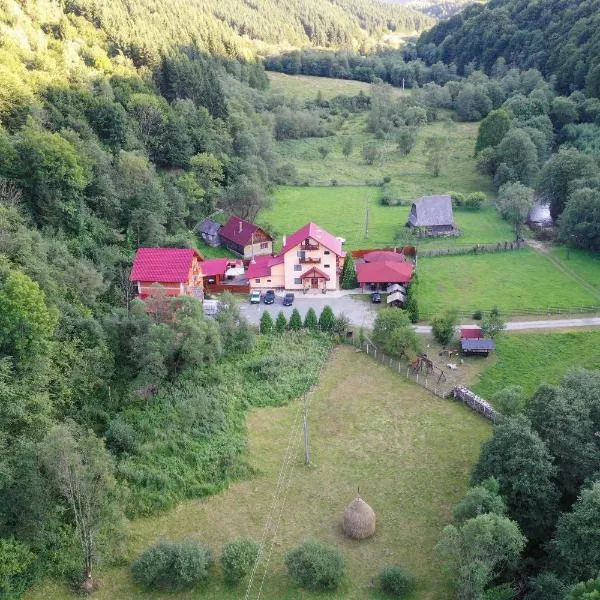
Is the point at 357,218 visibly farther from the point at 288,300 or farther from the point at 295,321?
the point at 295,321

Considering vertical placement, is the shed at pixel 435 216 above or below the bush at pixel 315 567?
above

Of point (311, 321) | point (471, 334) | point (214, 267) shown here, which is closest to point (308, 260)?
point (311, 321)

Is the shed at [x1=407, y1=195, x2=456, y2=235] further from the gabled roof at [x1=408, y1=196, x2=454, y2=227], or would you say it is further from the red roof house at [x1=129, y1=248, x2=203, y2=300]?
the red roof house at [x1=129, y1=248, x2=203, y2=300]

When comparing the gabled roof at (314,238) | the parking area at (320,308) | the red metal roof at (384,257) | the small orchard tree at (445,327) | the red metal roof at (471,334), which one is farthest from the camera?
the red metal roof at (384,257)

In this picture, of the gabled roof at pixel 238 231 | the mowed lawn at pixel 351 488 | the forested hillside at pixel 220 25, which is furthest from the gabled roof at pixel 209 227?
the mowed lawn at pixel 351 488

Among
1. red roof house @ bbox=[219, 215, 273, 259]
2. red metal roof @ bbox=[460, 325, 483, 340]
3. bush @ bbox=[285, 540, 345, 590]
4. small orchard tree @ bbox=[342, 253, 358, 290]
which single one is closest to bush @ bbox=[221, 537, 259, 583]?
bush @ bbox=[285, 540, 345, 590]

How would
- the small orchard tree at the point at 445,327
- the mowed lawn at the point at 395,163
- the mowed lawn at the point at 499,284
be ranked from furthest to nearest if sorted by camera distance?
the mowed lawn at the point at 395,163 < the mowed lawn at the point at 499,284 < the small orchard tree at the point at 445,327

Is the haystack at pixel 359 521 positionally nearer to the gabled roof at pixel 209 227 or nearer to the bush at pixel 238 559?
the bush at pixel 238 559
